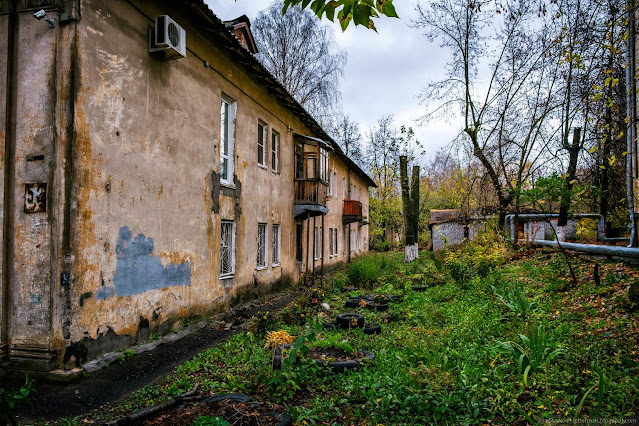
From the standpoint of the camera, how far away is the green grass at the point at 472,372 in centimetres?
383

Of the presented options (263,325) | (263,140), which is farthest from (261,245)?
(263,325)

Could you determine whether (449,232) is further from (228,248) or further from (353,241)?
(228,248)

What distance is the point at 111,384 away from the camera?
16.8ft

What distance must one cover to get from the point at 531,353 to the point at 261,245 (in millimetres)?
8923

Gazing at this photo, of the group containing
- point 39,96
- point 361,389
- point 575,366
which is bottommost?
point 361,389

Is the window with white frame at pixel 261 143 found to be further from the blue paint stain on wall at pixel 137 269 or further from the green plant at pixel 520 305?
the green plant at pixel 520 305

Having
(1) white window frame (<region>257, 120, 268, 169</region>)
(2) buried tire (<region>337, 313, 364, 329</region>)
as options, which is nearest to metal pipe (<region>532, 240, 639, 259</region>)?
(2) buried tire (<region>337, 313, 364, 329</region>)

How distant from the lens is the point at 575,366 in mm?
4227

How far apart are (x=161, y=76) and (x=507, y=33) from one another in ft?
44.3

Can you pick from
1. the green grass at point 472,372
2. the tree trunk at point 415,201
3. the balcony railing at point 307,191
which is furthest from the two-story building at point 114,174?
the tree trunk at point 415,201

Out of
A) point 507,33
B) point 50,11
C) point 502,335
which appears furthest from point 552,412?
point 507,33

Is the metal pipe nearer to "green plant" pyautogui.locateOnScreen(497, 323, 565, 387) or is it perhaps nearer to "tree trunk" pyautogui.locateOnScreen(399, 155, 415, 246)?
"green plant" pyautogui.locateOnScreen(497, 323, 565, 387)

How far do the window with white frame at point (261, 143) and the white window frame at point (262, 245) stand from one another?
6.30ft

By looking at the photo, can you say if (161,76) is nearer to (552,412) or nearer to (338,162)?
(552,412)
